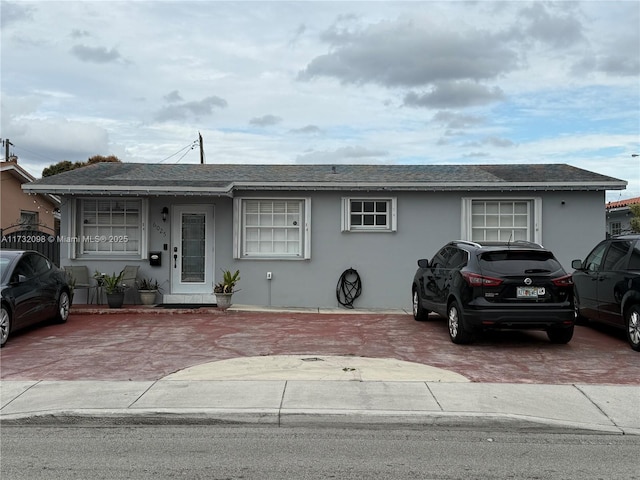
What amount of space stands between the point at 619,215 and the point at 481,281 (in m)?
25.5

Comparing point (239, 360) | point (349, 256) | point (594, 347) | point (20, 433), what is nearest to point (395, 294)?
point (349, 256)

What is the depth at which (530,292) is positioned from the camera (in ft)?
30.6

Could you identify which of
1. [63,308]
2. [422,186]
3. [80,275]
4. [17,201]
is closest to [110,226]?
[80,275]

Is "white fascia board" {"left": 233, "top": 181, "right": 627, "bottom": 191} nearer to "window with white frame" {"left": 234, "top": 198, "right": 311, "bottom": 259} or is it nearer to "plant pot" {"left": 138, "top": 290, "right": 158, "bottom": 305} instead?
"window with white frame" {"left": 234, "top": 198, "right": 311, "bottom": 259}

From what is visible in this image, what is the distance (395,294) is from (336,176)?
129 inches

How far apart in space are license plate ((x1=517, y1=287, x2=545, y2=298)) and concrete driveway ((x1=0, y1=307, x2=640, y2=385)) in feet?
2.99

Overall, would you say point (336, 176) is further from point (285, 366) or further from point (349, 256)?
point (285, 366)

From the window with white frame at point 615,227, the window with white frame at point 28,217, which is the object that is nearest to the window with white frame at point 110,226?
the window with white frame at point 28,217

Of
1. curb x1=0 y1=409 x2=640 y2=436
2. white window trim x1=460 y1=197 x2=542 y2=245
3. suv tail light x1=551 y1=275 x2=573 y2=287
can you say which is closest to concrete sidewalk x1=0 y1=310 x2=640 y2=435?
curb x1=0 y1=409 x2=640 y2=436

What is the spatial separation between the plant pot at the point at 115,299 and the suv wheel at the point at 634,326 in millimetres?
10188

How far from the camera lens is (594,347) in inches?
390

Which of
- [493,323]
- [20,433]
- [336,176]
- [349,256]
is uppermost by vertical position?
[336,176]

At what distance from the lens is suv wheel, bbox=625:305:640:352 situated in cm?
941

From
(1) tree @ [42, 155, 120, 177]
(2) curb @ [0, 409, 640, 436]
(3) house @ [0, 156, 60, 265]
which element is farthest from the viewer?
(1) tree @ [42, 155, 120, 177]
